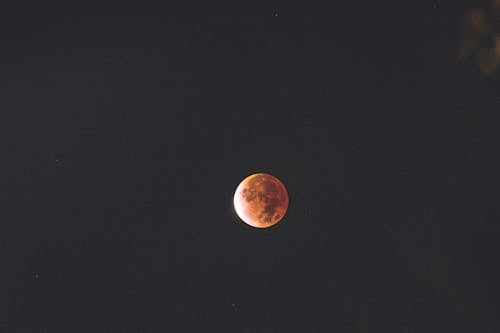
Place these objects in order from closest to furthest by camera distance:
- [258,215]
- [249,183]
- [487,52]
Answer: [487,52]
[258,215]
[249,183]

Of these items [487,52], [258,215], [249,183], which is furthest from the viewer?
[249,183]

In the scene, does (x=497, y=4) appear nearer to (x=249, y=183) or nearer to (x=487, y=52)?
(x=487, y=52)

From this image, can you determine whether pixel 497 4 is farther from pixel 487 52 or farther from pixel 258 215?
pixel 258 215

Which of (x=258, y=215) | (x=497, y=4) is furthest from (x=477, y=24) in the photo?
(x=258, y=215)

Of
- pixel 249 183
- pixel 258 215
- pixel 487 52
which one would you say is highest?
pixel 249 183

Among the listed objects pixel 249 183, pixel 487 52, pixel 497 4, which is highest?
pixel 249 183

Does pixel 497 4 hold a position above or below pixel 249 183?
below

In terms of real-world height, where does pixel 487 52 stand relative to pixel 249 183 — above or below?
below

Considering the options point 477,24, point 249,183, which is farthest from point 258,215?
point 477,24

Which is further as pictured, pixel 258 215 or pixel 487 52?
pixel 258 215

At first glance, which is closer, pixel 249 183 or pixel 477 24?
pixel 477 24
